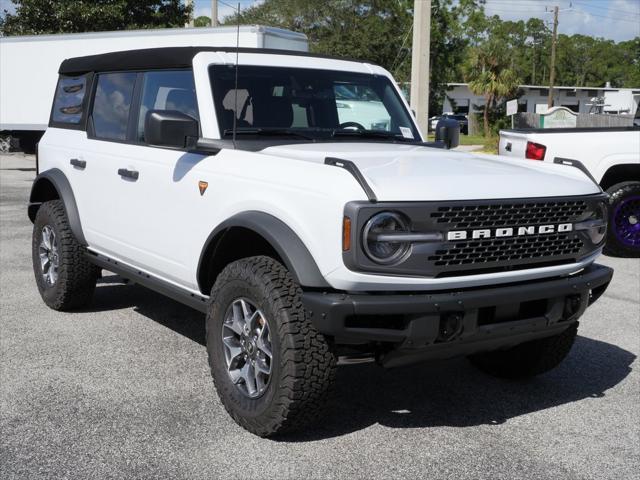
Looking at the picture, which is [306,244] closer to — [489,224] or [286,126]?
[489,224]

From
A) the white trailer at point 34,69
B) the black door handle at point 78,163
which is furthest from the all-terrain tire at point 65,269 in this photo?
the white trailer at point 34,69

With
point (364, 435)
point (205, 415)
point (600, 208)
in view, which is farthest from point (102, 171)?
point (600, 208)

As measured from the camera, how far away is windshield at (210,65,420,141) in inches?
182

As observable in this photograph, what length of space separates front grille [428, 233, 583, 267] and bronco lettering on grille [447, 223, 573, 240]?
0.02 meters

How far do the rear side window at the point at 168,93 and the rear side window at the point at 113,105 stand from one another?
0.19 m

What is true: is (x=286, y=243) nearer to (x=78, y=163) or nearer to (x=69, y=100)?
(x=78, y=163)

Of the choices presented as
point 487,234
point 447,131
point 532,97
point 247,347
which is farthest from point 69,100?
point 532,97

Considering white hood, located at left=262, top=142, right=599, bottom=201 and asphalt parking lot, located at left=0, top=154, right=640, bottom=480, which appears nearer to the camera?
white hood, located at left=262, top=142, right=599, bottom=201

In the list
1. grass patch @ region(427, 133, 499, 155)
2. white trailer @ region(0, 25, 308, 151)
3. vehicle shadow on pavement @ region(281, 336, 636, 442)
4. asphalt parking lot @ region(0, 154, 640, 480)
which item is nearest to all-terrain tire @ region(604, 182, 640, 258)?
asphalt parking lot @ region(0, 154, 640, 480)

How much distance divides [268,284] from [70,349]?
7.12 ft

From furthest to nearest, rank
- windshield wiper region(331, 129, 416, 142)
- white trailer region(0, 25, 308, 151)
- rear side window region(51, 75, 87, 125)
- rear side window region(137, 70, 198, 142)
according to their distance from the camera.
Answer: white trailer region(0, 25, 308, 151)
rear side window region(51, 75, 87, 125)
windshield wiper region(331, 129, 416, 142)
rear side window region(137, 70, 198, 142)

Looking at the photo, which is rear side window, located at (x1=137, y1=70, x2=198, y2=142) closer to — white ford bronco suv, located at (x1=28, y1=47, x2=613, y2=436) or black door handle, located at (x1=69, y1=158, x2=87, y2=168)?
white ford bronco suv, located at (x1=28, y1=47, x2=613, y2=436)

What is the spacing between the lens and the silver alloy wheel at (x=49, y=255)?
239 inches

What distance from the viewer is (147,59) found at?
5.12m
